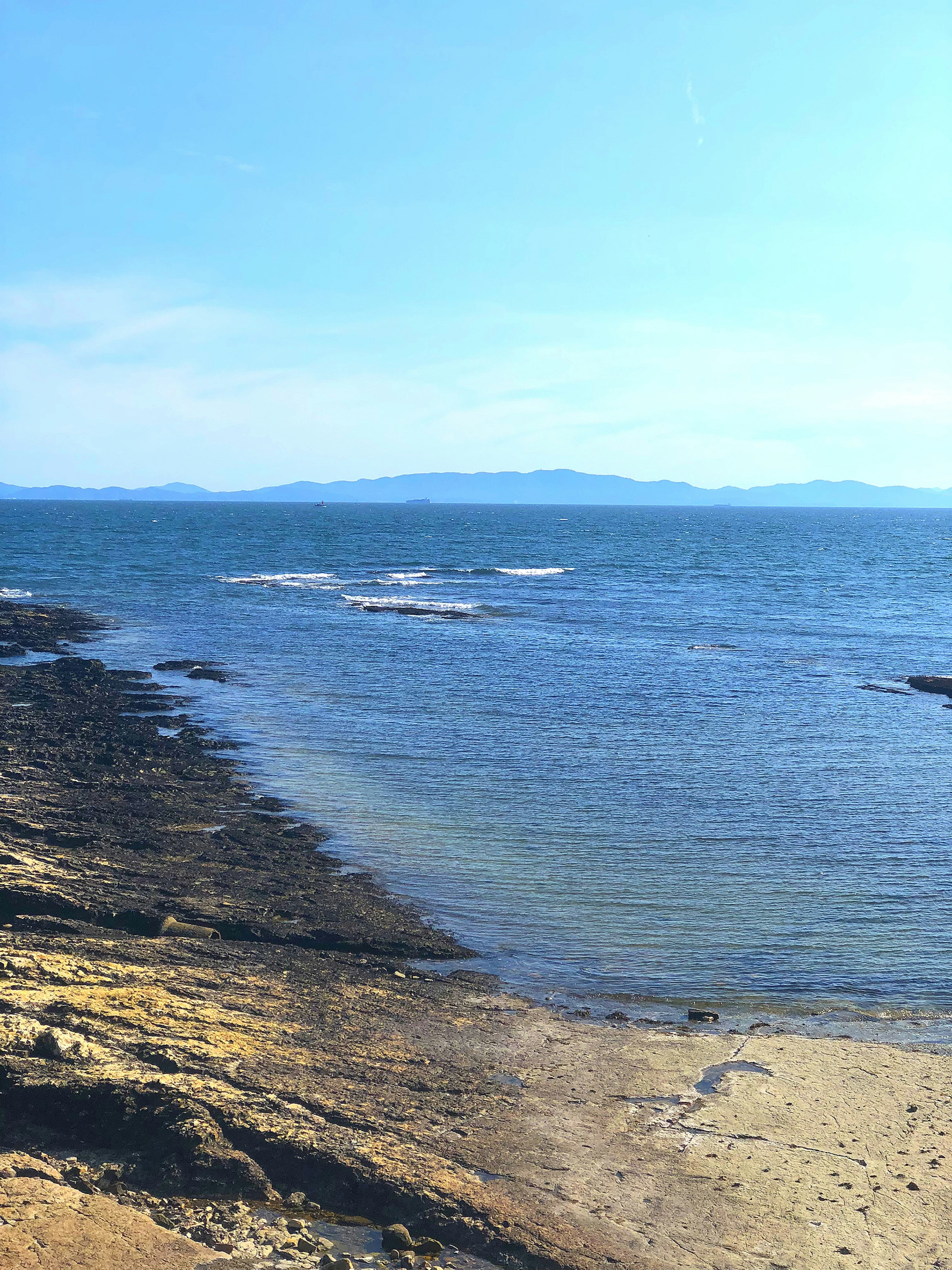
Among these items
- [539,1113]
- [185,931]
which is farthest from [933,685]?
[539,1113]

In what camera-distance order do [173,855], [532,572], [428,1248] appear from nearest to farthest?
[428,1248], [173,855], [532,572]

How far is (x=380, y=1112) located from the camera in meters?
10.6

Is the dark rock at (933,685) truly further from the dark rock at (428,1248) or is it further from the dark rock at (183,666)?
the dark rock at (428,1248)

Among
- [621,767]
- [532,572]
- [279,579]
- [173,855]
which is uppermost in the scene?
[532,572]

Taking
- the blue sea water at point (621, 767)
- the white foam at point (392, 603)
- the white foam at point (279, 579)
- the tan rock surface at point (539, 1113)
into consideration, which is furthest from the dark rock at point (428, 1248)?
the white foam at point (279, 579)

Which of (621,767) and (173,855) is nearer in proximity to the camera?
(173,855)

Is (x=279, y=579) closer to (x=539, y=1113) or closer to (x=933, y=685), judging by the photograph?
(x=933, y=685)

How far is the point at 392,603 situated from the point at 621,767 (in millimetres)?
39210

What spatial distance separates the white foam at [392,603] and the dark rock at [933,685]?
2785cm

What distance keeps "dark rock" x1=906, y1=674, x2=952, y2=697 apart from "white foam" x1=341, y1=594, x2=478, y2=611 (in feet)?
91.4

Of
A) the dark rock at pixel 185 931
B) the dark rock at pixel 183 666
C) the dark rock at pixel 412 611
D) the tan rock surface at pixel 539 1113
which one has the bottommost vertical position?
the tan rock surface at pixel 539 1113

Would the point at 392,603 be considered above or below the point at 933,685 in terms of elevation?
above

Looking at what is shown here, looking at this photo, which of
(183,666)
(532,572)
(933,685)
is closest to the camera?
(933,685)

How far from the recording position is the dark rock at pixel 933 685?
127 ft
